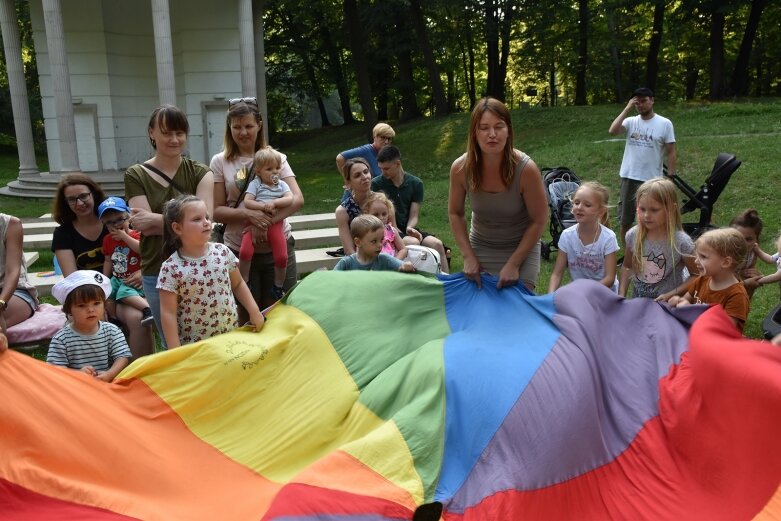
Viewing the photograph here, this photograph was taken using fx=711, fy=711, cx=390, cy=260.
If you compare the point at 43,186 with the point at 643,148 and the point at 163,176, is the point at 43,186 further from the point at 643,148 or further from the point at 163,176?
the point at 163,176

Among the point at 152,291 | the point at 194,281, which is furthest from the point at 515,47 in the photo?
the point at 194,281

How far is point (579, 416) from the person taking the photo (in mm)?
3139

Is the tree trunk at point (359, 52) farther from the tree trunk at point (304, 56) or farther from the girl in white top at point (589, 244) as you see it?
the girl in white top at point (589, 244)

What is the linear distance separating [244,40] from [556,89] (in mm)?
27164

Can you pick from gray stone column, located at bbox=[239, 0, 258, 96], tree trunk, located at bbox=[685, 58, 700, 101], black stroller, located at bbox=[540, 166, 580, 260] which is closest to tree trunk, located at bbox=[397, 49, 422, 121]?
gray stone column, located at bbox=[239, 0, 258, 96]

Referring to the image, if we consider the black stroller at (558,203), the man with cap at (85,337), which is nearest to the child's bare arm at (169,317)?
the man with cap at (85,337)

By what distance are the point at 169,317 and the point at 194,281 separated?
0.82ft

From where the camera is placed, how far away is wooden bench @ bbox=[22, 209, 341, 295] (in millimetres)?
8133

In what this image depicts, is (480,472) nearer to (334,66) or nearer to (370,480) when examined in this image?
(370,480)

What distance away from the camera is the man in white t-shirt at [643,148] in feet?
27.6

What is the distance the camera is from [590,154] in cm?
1443

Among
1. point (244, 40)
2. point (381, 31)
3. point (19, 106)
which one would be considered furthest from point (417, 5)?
point (19, 106)

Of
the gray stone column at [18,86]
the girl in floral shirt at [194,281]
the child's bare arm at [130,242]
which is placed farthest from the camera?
the gray stone column at [18,86]

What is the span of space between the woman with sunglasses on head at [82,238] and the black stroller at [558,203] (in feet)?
17.1
